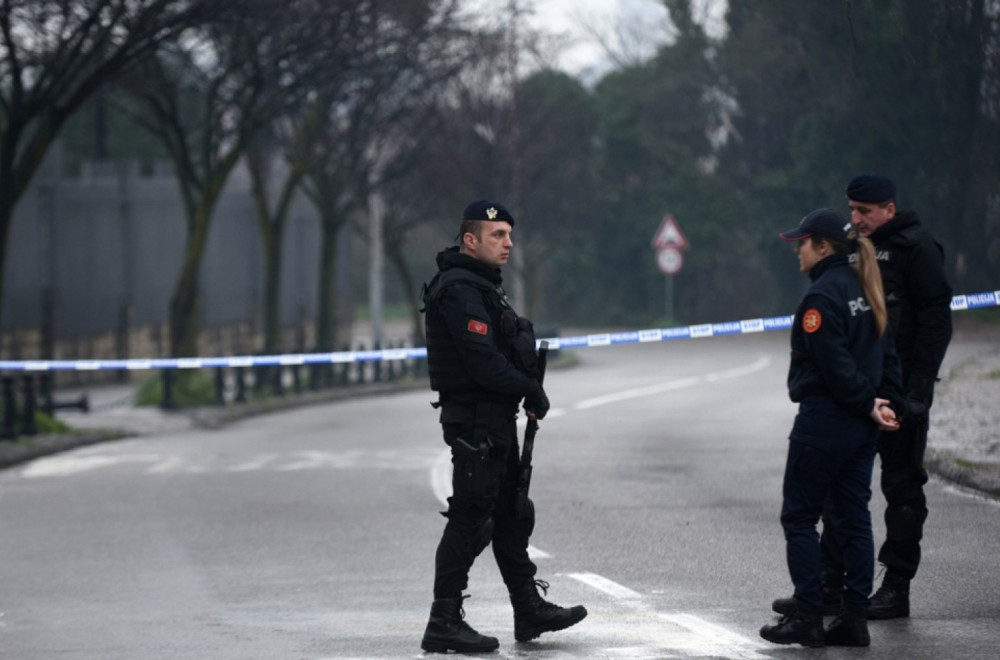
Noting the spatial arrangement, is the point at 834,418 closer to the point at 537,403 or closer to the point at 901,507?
the point at 901,507

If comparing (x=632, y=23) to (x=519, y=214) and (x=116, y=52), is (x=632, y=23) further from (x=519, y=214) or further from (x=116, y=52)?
(x=116, y=52)

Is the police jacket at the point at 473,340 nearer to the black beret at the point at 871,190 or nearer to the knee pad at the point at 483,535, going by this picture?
the knee pad at the point at 483,535

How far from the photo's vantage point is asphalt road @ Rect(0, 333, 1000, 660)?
7902 mm

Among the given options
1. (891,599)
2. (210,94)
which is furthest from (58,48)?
(891,599)

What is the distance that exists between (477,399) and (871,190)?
7.00 feet

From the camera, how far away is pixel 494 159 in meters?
46.2

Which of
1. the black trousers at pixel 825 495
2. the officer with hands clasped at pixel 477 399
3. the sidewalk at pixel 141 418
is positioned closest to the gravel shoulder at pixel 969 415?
the black trousers at pixel 825 495

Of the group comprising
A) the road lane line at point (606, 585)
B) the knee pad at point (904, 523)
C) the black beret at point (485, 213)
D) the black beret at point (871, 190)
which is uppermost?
the black beret at point (871, 190)

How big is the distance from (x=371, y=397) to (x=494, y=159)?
51.2ft

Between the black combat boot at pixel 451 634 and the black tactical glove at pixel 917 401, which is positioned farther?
the black tactical glove at pixel 917 401

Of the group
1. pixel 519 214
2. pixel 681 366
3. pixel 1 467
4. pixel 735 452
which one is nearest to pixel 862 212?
pixel 735 452

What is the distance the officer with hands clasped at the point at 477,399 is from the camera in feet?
24.6

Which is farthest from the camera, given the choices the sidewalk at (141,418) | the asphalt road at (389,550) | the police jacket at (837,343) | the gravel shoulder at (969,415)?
the sidewalk at (141,418)

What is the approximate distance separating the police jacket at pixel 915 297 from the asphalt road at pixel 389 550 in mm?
1140
